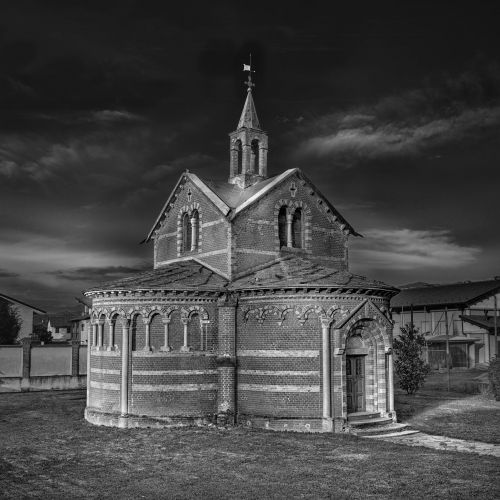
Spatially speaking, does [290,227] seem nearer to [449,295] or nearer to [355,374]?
[355,374]

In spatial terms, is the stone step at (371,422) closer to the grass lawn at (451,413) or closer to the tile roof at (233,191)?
the grass lawn at (451,413)

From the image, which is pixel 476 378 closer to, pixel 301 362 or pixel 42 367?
pixel 301 362

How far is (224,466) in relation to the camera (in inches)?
661

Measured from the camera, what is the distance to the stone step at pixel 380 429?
74.0 ft

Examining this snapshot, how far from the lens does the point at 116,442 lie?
67.8 feet

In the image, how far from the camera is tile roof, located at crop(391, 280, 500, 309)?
61562 millimetres

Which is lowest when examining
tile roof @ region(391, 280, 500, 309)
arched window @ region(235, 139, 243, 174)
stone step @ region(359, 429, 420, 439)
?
stone step @ region(359, 429, 420, 439)

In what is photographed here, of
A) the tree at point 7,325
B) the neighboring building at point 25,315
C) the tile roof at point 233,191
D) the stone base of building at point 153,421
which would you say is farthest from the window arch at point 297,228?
the neighboring building at point 25,315

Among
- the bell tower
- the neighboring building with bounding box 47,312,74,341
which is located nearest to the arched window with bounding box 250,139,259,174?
the bell tower

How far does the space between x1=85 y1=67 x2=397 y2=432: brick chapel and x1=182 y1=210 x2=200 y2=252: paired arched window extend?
2.52m

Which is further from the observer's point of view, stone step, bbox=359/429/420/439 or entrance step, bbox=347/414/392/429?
entrance step, bbox=347/414/392/429

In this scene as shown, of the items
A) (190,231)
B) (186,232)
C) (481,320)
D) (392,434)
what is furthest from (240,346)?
(481,320)

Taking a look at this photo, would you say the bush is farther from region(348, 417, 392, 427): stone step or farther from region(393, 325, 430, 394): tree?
region(348, 417, 392, 427): stone step

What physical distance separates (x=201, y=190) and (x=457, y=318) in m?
40.1
